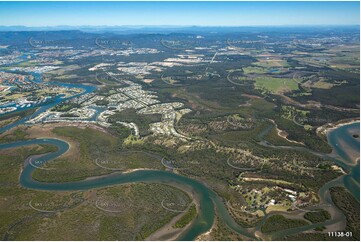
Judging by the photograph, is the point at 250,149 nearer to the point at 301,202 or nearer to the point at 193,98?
the point at 301,202

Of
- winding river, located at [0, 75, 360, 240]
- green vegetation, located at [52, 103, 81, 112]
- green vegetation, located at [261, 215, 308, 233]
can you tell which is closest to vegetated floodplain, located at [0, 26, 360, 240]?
green vegetation, located at [261, 215, 308, 233]

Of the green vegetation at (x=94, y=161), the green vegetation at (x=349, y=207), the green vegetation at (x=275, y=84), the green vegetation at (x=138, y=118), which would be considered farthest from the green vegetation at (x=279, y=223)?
the green vegetation at (x=275, y=84)

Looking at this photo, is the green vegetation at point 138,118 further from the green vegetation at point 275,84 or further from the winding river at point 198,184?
the green vegetation at point 275,84

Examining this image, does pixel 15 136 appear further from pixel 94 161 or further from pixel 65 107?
pixel 94 161

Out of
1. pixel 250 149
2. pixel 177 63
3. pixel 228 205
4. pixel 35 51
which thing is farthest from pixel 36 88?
pixel 35 51

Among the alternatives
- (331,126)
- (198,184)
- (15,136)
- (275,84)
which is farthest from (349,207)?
(275,84)

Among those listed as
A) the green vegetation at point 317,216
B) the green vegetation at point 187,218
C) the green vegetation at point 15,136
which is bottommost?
the green vegetation at point 187,218

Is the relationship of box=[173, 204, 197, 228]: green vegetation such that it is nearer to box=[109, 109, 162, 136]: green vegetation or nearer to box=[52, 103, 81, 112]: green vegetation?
box=[109, 109, 162, 136]: green vegetation
